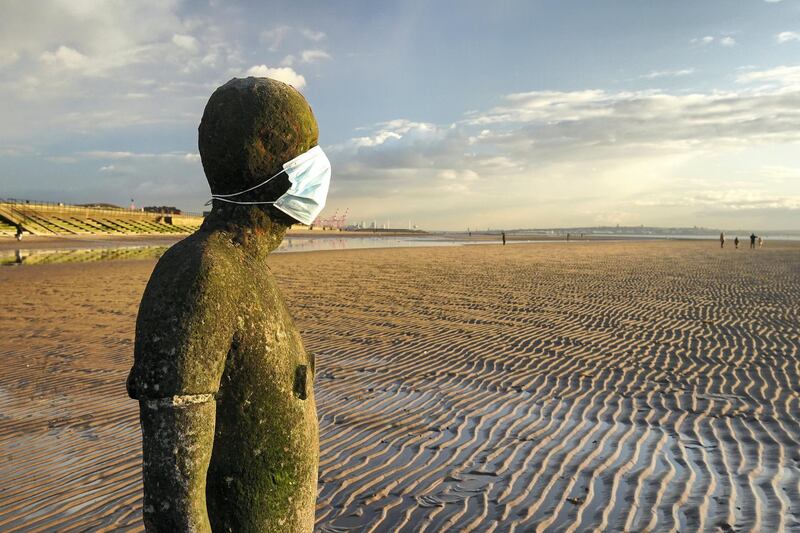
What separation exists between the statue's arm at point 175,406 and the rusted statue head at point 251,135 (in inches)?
22.3

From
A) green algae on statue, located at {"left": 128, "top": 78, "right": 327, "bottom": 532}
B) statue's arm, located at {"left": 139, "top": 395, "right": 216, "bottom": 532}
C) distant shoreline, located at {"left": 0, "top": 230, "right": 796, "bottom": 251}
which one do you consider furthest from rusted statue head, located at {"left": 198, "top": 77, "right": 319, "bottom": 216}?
distant shoreline, located at {"left": 0, "top": 230, "right": 796, "bottom": 251}

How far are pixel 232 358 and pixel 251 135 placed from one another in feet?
2.80

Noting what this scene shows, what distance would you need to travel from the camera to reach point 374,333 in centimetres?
1155

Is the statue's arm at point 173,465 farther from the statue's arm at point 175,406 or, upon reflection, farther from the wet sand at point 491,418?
the wet sand at point 491,418

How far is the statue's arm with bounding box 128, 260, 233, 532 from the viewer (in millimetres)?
1860

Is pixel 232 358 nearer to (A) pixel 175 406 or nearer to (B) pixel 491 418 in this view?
(A) pixel 175 406

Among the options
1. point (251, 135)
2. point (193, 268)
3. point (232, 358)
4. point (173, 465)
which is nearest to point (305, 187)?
point (251, 135)

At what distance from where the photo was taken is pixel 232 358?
2.07 meters

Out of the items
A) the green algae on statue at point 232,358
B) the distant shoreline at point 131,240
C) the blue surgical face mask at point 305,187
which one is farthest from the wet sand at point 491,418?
the distant shoreline at point 131,240

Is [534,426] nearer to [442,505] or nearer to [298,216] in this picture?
[442,505]

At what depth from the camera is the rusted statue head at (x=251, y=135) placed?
2238 mm

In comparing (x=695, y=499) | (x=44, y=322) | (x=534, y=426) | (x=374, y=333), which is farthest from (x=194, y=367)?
(x=44, y=322)

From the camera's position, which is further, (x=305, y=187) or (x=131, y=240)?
(x=131, y=240)

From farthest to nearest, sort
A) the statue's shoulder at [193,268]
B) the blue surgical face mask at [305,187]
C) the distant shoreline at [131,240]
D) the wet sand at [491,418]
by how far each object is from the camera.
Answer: the distant shoreline at [131,240], the wet sand at [491,418], the blue surgical face mask at [305,187], the statue's shoulder at [193,268]
